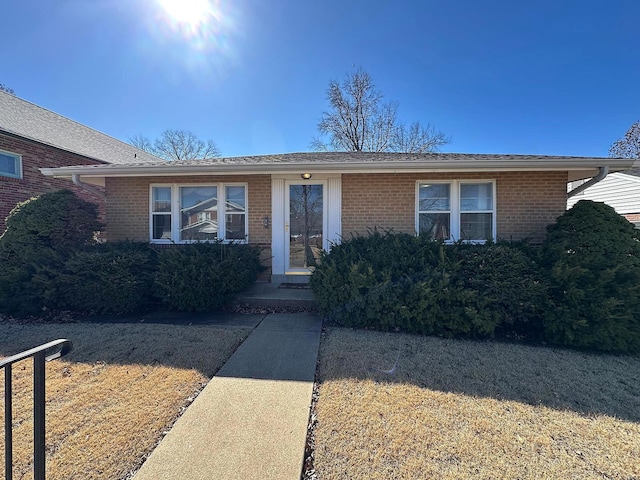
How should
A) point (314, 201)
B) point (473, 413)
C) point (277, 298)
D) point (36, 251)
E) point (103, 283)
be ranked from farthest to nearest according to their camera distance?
point (314, 201)
point (277, 298)
point (36, 251)
point (103, 283)
point (473, 413)

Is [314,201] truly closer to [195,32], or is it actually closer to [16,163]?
[195,32]

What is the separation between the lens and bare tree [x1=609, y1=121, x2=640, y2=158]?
23.5 meters

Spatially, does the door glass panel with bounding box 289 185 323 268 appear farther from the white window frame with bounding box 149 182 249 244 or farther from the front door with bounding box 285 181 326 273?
the white window frame with bounding box 149 182 249 244

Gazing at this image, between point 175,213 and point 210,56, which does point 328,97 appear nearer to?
point 210,56

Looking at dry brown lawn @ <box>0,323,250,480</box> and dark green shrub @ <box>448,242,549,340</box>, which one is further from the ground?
dark green shrub @ <box>448,242,549,340</box>

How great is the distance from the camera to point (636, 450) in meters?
2.18

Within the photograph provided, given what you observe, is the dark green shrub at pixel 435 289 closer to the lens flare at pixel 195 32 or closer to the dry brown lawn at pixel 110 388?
the dry brown lawn at pixel 110 388

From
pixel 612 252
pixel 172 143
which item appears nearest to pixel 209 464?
pixel 612 252

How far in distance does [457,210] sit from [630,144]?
29.1 meters

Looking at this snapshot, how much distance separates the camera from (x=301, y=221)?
23.3ft

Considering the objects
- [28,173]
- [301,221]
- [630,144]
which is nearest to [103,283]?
[301,221]

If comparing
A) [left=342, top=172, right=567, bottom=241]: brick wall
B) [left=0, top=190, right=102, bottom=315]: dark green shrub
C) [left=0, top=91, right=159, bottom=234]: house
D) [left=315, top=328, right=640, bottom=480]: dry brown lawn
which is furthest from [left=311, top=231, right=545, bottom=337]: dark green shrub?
[left=0, top=91, right=159, bottom=234]: house

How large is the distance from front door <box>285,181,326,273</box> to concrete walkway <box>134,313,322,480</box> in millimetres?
3350

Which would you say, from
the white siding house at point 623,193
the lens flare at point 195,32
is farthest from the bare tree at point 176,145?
the white siding house at point 623,193
